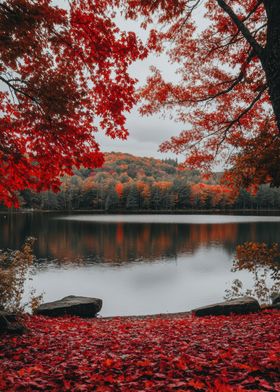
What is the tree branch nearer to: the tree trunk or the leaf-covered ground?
the tree trunk

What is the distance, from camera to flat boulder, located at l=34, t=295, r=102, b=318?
46.5ft

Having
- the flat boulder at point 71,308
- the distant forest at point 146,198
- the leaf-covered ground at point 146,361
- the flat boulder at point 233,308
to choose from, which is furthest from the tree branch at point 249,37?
the distant forest at point 146,198

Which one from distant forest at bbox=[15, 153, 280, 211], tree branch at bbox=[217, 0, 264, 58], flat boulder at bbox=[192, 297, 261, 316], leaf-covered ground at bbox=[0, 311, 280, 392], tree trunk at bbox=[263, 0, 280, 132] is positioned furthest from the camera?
distant forest at bbox=[15, 153, 280, 211]

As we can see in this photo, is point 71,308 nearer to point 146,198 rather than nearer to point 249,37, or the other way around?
point 249,37

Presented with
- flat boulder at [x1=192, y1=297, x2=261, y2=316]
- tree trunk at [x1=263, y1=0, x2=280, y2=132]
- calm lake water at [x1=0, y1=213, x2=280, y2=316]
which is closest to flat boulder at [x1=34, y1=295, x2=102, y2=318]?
calm lake water at [x1=0, y1=213, x2=280, y2=316]

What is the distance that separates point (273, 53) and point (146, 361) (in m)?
5.25

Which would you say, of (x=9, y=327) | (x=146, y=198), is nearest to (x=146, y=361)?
(x=9, y=327)

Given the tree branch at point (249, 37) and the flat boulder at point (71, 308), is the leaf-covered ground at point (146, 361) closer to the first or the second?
the tree branch at point (249, 37)

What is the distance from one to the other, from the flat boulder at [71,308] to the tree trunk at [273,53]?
12.8 m

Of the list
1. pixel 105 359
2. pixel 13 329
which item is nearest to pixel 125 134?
pixel 105 359

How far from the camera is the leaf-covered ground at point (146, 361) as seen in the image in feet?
14.5

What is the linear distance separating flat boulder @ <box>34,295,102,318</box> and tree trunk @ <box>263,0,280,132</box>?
41.9 feet

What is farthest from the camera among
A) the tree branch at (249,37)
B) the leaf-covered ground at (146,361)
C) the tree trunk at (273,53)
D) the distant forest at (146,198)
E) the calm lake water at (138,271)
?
the distant forest at (146,198)

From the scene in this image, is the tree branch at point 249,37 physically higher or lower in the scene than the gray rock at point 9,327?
higher
